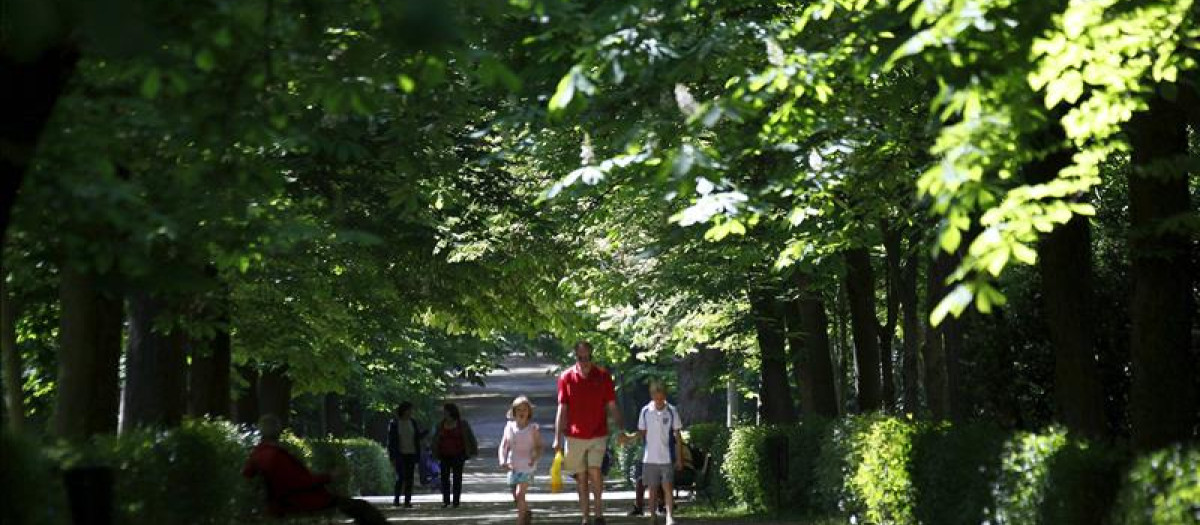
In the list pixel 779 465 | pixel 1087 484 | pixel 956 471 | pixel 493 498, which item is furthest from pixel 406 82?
pixel 493 498

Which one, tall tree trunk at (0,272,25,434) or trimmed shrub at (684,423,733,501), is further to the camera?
trimmed shrub at (684,423,733,501)

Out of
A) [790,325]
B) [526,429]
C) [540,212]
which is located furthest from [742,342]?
[526,429]

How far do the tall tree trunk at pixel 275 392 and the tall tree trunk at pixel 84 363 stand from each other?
59.8 ft

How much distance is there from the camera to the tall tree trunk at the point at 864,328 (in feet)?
83.0

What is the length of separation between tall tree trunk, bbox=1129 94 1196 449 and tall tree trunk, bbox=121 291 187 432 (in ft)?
31.0

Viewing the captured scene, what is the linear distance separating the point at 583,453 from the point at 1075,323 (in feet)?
20.9

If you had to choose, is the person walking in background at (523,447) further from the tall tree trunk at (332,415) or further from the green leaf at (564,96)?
the tall tree trunk at (332,415)

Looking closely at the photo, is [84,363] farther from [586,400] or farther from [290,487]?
[586,400]

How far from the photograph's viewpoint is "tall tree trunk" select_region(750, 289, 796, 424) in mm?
30969

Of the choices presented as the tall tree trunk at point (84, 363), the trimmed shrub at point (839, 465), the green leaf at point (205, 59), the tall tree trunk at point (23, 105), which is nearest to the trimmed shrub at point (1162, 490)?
the green leaf at point (205, 59)

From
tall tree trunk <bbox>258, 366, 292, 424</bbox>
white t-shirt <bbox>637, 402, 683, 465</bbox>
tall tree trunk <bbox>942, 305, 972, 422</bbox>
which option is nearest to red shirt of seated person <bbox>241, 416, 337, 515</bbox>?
white t-shirt <bbox>637, 402, 683, 465</bbox>

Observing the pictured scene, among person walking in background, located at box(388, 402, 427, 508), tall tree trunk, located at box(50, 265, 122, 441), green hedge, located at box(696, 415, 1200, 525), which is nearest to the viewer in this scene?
green hedge, located at box(696, 415, 1200, 525)

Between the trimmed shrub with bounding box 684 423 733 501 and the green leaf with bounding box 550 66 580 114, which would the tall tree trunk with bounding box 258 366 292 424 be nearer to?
the trimmed shrub with bounding box 684 423 733 501

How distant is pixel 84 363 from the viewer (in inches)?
663
